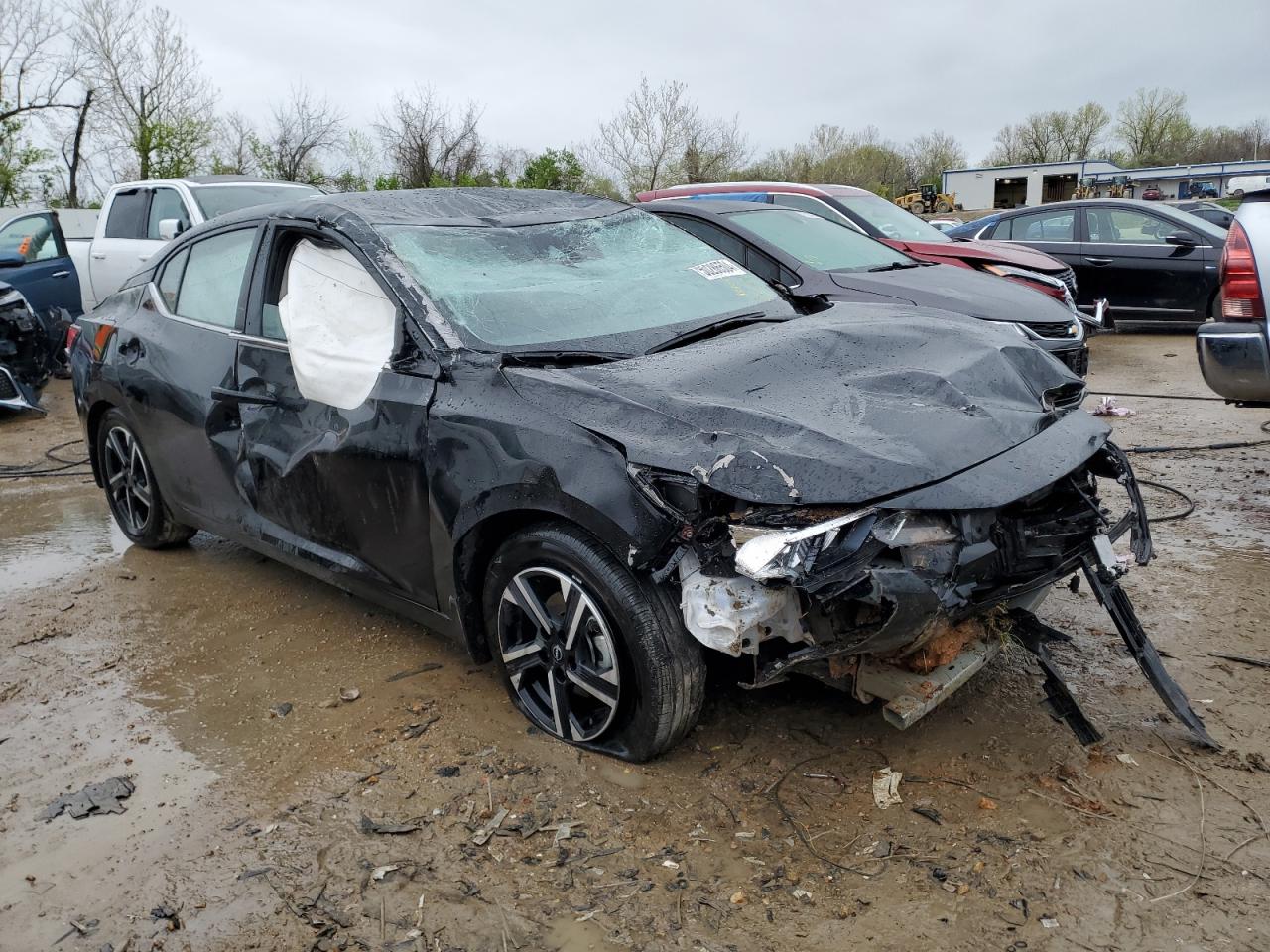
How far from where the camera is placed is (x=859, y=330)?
3578mm

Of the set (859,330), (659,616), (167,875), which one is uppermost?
(859,330)

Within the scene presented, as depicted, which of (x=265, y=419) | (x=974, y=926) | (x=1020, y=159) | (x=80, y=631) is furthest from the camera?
(x=1020, y=159)

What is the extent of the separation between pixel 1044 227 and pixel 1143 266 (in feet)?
4.22

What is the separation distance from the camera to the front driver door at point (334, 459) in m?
3.45

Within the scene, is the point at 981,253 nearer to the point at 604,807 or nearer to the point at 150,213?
the point at 604,807

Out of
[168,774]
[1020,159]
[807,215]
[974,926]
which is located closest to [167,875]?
[168,774]

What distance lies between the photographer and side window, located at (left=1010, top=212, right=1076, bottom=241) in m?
11.9

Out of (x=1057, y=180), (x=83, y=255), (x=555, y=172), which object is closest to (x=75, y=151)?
(x=555, y=172)

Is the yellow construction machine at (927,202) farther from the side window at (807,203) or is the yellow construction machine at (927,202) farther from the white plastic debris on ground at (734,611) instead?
the white plastic debris on ground at (734,611)

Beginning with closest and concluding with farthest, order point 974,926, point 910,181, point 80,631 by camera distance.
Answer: point 974,926 < point 80,631 < point 910,181

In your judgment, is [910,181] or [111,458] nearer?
[111,458]

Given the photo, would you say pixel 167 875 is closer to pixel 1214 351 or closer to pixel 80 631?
pixel 80 631

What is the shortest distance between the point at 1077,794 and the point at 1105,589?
0.61 meters

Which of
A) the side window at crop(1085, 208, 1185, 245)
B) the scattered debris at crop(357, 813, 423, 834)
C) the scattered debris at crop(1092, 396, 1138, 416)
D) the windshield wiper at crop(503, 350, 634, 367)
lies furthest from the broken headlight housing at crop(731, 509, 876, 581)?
the side window at crop(1085, 208, 1185, 245)
